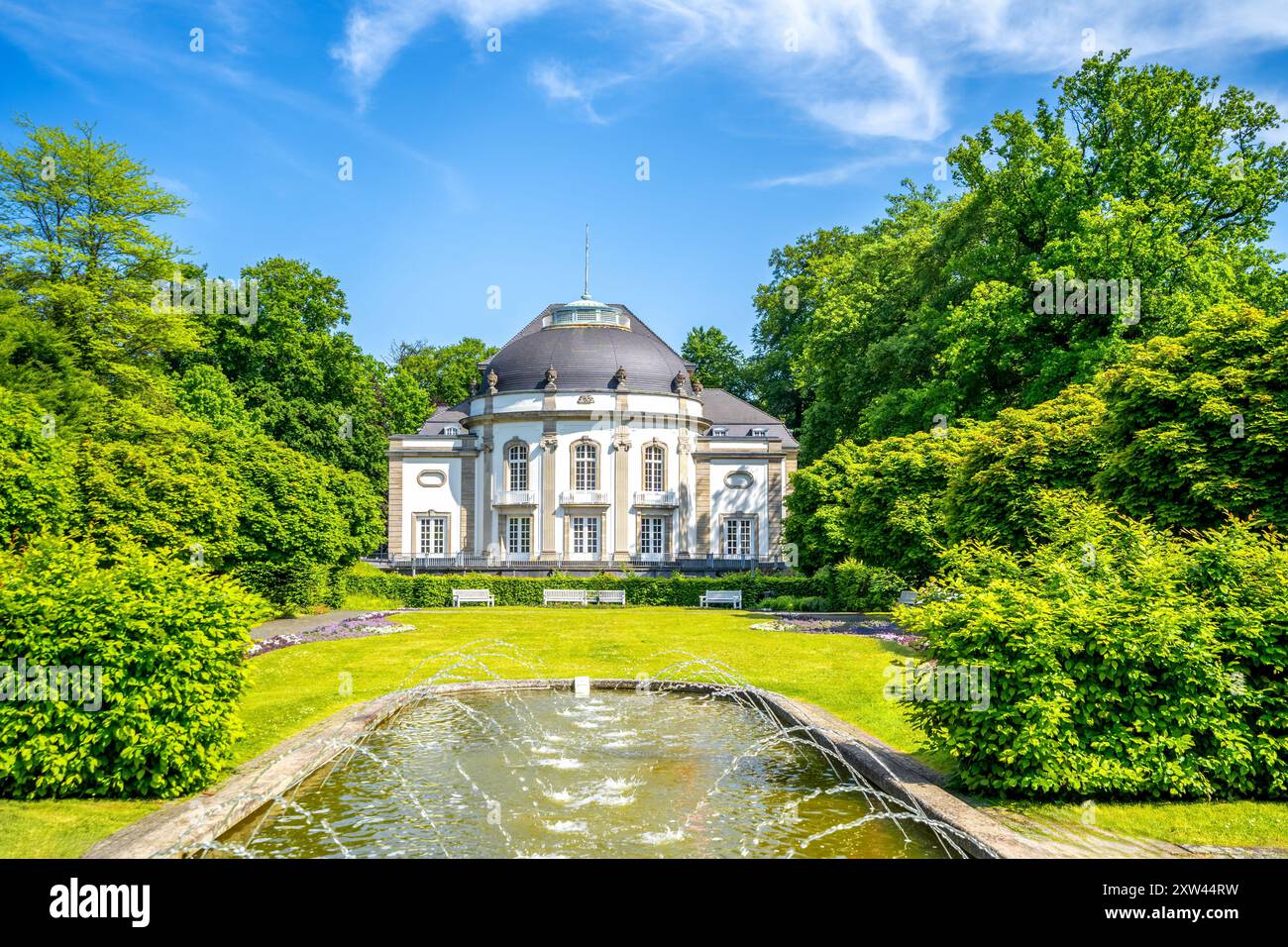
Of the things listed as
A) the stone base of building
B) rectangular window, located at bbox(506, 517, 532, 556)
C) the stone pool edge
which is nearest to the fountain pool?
the stone pool edge

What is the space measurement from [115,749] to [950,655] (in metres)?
7.18

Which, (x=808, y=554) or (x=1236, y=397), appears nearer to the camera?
(x=1236, y=397)

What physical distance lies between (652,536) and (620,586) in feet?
46.9

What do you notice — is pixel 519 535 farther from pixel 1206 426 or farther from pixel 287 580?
pixel 1206 426

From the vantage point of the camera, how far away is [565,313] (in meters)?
56.9

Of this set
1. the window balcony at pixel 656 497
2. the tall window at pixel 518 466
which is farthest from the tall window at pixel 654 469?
the tall window at pixel 518 466

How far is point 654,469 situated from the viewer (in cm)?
5109

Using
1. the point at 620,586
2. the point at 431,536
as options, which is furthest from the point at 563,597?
the point at 431,536

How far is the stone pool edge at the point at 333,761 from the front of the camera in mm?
6609

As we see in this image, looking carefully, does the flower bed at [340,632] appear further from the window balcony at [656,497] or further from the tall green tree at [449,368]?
the tall green tree at [449,368]

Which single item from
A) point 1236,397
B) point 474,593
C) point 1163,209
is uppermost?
point 1163,209

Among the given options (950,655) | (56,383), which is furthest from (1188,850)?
(56,383)
